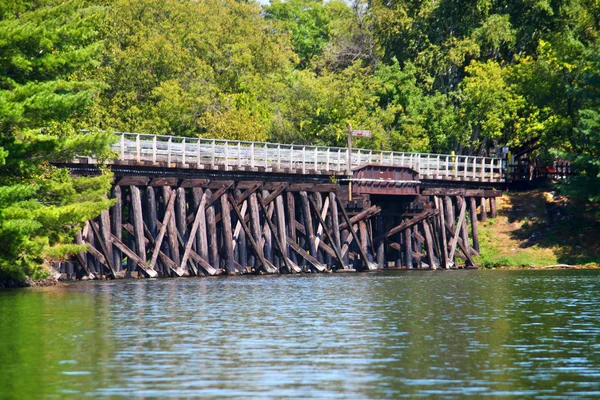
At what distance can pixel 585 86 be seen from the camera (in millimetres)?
63062

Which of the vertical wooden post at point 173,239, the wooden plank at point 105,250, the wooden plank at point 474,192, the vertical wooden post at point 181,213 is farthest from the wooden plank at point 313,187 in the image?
the wooden plank at point 474,192

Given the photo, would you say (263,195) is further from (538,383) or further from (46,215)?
(538,383)

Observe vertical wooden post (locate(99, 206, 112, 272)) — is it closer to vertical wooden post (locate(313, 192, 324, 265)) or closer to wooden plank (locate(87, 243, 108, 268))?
wooden plank (locate(87, 243, 108, 268))

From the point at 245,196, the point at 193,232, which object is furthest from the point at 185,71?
the point at 193,232

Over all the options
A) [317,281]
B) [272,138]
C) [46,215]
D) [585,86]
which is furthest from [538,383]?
[272,138]

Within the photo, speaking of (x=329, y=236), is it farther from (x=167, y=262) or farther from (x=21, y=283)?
(x=21, y=283)

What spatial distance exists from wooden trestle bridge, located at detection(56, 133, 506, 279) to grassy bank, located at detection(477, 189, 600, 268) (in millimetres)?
1297

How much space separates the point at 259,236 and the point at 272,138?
23.5 meters

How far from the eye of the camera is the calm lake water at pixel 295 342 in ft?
59.2

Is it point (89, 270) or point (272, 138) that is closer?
point (89, 270)

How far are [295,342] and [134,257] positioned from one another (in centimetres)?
2147

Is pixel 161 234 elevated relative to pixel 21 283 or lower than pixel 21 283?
elevated

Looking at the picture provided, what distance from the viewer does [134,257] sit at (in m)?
44.2

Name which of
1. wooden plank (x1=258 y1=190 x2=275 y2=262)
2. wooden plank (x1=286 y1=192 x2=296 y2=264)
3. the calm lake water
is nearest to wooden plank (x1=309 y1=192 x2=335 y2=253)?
wooden plank (x1=286 y1=192 x2=296 y2=264)
